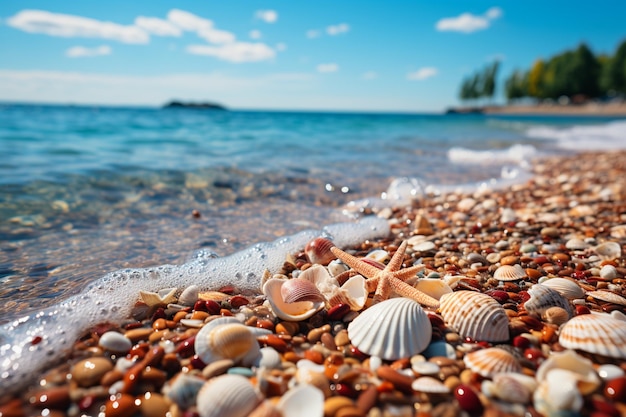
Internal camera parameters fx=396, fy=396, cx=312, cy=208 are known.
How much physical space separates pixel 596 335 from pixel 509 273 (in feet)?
3.41

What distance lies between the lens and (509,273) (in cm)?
304

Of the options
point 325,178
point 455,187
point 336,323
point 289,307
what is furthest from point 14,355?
point 455,187

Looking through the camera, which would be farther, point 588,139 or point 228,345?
point 588,139

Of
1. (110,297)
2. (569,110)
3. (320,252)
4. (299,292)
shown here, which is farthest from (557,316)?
(569,110)

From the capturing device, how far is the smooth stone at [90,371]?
1888 mm

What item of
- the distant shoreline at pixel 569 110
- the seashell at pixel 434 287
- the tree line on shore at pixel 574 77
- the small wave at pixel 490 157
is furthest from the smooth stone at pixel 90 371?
the tree line on shore at pixel 574 77

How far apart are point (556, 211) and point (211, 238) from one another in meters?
4.40

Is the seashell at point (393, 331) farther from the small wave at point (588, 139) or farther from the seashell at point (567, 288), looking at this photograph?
the small wave at point (588, 139)

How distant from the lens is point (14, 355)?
→ 7.11 feet

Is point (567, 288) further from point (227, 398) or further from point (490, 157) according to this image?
point (490, 157)

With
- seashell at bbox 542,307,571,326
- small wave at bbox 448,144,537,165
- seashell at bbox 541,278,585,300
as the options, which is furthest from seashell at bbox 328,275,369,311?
small wave at bbox 448,144,537,165

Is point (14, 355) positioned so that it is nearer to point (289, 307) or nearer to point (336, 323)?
point (289, 307)

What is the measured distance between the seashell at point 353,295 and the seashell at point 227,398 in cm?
91

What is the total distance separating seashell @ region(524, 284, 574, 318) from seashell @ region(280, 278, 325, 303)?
4.21 ft
